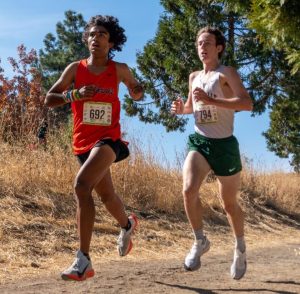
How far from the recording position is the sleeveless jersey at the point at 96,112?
452 centimetres

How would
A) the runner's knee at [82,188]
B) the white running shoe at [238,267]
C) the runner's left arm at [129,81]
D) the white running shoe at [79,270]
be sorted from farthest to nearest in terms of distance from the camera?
the runner's left arm at [129,81] < the white running shoe at [238,267] < the runner's knee at [82,188] < the white running shoe at [79,270]

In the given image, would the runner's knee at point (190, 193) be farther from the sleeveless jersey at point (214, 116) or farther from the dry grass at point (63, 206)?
the dry grass at point (63, 206)

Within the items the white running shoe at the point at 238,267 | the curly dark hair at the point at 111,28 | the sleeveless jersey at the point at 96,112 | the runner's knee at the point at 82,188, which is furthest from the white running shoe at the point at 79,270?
the curly dark hair at the point at 111,28

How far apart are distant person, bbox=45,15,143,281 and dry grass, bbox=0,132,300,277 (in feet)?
5.16

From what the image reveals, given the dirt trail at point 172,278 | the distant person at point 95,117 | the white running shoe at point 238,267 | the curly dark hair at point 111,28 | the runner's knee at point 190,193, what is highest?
the curly dark hair at point 111,28

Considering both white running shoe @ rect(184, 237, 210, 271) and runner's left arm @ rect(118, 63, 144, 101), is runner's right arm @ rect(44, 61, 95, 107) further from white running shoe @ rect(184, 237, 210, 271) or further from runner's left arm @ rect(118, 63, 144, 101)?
white running shoe @ rect(184, 237, 210, 271)

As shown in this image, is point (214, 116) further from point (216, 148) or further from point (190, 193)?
point (190, 193)

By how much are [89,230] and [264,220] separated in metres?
8.27

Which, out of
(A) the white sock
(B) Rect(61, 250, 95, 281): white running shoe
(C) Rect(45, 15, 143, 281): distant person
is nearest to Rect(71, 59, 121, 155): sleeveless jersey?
(C) Rect(45, 15, 143, 281): distant person

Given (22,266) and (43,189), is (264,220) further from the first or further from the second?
(22,266)

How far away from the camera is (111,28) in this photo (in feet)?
16.4

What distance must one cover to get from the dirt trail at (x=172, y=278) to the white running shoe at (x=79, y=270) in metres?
0.46

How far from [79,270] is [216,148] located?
1497mm

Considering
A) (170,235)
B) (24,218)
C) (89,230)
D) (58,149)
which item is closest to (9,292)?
(89,230)
